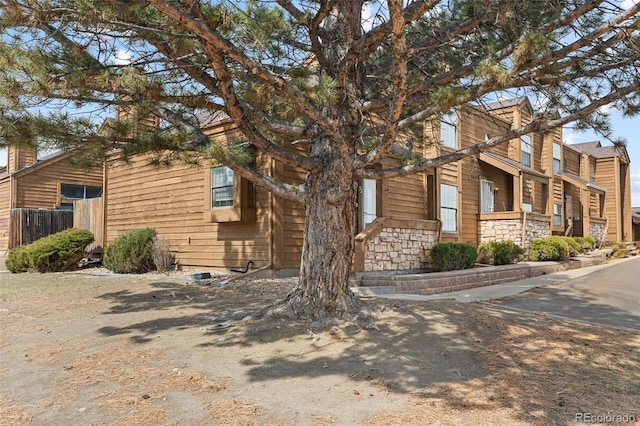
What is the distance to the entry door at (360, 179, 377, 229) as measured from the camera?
12128 mm

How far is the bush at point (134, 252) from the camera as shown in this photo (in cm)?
1162

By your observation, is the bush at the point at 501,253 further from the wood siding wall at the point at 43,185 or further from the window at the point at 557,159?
the wood siding wall at the point at 43,185

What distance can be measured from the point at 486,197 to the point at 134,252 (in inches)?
493

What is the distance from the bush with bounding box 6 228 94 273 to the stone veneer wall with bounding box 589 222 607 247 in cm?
2249

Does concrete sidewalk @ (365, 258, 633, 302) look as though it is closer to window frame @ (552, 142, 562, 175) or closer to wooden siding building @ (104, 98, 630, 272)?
wooden siding building @ (104, 98, 630, 272)

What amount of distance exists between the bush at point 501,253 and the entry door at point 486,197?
2.86 m

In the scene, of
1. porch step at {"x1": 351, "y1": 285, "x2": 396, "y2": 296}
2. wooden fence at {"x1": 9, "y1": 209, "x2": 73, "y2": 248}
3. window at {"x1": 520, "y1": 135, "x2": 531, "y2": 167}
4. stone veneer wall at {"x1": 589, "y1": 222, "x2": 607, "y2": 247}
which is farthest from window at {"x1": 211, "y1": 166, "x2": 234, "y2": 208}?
stone veneer wall at {"x1": 589, "y1": 222, "x2": 607, "y2": 247}

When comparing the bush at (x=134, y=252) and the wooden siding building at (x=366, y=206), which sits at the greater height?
the wooden siding building at (x=366, y=206)

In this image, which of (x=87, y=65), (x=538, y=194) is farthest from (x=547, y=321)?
(x=538, y=194)

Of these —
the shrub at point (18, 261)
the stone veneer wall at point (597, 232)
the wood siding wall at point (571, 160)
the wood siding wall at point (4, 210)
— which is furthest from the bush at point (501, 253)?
the wood siding wall at point (4, 210)

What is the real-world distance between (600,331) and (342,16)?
17.0ft

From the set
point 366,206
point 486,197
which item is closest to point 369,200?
point 366,206

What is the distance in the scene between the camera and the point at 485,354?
462cm

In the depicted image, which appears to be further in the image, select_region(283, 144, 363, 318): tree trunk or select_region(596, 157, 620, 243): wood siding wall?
select_region(596, 157, 620, 243): wood siding wall
